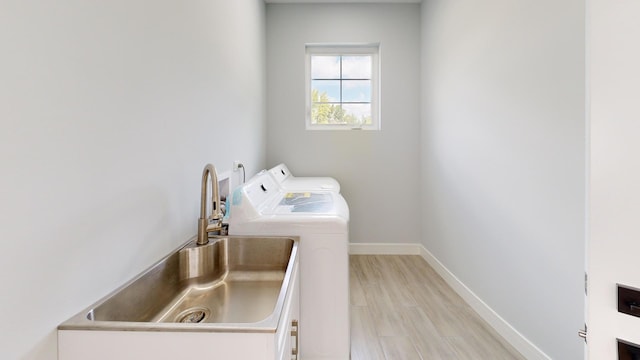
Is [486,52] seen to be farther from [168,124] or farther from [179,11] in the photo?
[168,124]

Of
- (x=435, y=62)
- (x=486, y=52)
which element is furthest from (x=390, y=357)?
(x=435, y=62)

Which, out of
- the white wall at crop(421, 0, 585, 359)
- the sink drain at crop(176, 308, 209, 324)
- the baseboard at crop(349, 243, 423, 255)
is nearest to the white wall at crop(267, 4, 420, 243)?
the baseboard at crop(349, 243, 423, 255)

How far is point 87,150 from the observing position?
0.77 meters

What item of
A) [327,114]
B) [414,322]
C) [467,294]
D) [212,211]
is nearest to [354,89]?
[327,114]

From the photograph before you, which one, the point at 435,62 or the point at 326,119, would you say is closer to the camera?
the point at 435,62

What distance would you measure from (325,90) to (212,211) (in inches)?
101

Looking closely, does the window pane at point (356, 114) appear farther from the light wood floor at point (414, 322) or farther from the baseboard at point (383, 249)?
the light wood floor at point (414, 322)

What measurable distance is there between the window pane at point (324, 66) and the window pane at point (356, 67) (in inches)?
3.6

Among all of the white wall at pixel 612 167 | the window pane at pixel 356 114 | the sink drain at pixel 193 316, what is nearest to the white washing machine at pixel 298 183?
the window pane at pixel 356 114

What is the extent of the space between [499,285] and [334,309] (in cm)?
114

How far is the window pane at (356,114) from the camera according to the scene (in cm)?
349

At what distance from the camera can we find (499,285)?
6.36 ft

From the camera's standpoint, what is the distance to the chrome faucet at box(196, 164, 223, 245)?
1.19 meters

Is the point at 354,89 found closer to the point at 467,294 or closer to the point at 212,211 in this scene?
the point at 467,294
